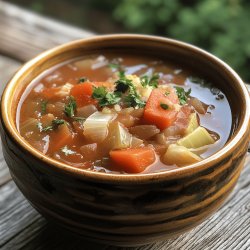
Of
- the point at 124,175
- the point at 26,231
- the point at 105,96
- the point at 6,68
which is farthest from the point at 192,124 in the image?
the point at 6,68

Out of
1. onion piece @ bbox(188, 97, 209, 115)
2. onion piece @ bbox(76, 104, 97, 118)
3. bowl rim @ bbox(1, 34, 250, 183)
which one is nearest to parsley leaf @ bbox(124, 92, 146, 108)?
onion piece @ bbox(76, 104, 97, 118)

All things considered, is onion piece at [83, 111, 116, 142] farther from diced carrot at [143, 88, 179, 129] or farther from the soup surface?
diced carrot at [143, 88, 179, 129]

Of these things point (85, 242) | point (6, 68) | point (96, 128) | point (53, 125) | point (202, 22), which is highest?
point (96, 128)

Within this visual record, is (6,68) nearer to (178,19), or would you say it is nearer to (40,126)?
(40,126)

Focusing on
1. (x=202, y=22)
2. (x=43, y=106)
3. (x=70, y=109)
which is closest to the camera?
(x=70, y=109)

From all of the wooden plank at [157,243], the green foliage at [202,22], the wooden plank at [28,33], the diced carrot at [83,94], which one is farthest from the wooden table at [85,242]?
the green foliage at [202,22]

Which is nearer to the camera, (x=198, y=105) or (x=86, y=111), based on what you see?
(x=86, y=111)
